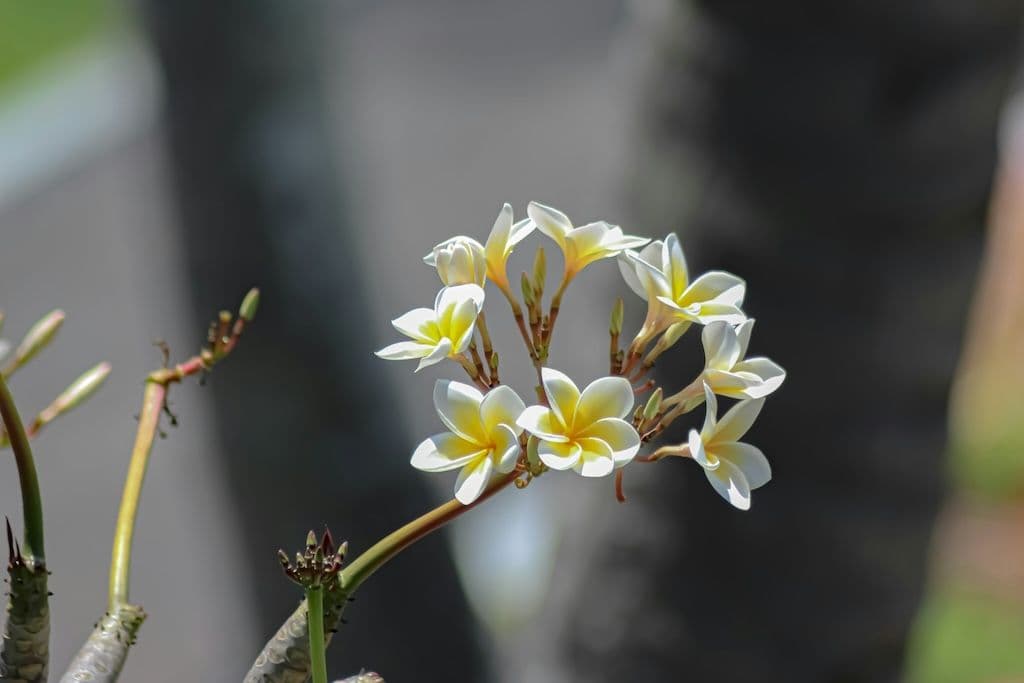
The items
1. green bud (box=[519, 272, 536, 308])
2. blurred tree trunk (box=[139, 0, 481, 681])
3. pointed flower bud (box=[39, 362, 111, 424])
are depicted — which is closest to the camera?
green bud (box=[519, 272, 536, 308])

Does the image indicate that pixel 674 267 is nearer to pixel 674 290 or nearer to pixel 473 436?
pixel 674 290

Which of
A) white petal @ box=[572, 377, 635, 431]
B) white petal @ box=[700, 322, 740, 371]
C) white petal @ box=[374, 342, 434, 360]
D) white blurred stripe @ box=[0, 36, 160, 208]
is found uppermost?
white blurred stripe @ box=[0, 36, 160, 208]

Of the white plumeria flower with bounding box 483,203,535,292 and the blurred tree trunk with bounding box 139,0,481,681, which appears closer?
the white plumeria flower with bounding box 483,203,535,292

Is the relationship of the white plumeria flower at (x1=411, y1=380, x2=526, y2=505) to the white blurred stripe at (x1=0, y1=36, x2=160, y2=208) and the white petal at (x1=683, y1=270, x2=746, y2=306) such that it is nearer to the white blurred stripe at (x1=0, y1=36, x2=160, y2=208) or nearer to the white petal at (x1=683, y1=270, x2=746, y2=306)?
the white petal at (x1=683, y1=270, x2=746, y2=306)

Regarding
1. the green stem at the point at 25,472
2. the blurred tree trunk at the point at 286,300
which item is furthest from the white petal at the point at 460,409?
the blurred tree trunk at the point at 286,300

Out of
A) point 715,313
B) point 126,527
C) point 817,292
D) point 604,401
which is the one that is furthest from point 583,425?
point 817,292

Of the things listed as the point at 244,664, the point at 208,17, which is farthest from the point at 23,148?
the point at 208,17

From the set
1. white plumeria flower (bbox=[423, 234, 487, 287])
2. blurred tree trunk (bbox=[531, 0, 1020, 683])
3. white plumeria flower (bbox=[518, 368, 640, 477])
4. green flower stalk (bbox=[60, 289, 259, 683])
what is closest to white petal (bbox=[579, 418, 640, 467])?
white plumeria flower (bbox=[518, 368, 640, 477])
